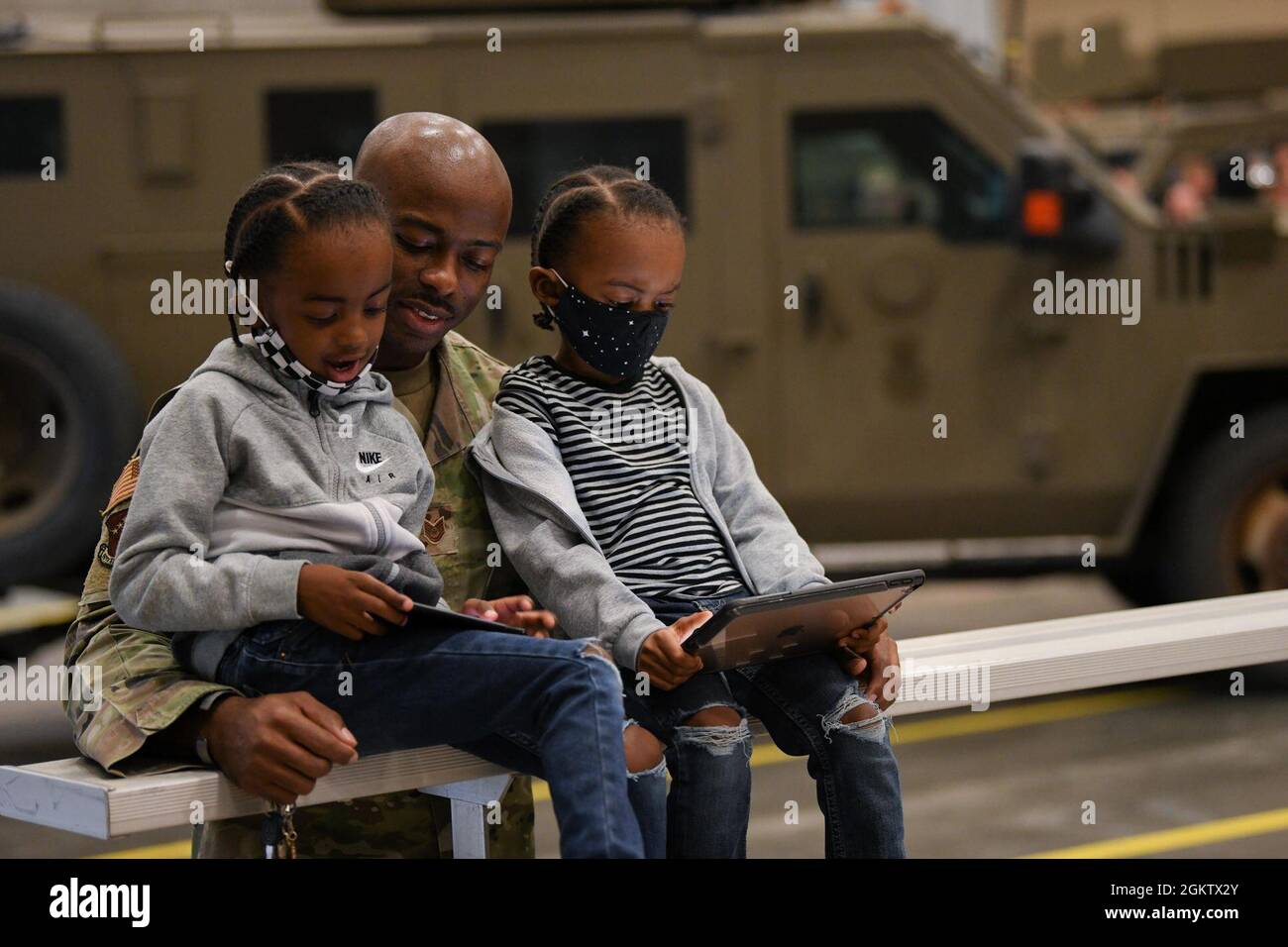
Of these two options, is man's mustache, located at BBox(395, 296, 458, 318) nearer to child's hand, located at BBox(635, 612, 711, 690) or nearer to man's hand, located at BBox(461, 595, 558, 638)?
man's hand, located at BBox(461, 595, 558, 638)

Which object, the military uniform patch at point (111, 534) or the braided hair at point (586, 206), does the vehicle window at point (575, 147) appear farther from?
the military uniform patch at point (111, 534)

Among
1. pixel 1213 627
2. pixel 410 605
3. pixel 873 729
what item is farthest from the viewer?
pixel 1213 627

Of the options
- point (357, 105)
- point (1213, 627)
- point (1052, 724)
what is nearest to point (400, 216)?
point (1213, 627)

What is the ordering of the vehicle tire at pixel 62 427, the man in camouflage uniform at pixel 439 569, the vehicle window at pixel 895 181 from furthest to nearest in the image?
1. the vehicle window at pixel 895 181
2. the vehicle tire at pixel 62 427
3. the man in camouflage uniform at pixel 439 569

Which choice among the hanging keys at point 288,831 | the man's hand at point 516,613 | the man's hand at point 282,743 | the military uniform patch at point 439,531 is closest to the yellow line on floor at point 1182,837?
the military uniform patch at point 439,531

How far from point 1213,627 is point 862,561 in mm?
3359

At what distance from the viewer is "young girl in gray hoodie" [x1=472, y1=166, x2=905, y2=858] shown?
2.26m

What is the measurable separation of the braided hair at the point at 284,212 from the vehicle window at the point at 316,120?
3.82 m

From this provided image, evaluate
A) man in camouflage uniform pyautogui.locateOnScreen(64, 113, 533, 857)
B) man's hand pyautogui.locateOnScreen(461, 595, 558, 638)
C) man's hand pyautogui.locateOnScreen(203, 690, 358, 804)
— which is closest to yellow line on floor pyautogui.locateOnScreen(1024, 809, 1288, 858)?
man in camouflage uniform pyautogui.locateOnScreen(64, 113, 533, 857)

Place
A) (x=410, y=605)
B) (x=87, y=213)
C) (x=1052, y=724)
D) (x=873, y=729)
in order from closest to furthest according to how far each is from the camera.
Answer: (x=410, y=605), (x=873, y=729), (x=87, y=213), (x=1052, y=724)

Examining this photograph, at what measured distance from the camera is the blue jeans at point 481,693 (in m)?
1.94

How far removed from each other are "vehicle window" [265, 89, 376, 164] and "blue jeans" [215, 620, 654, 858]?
402cm
